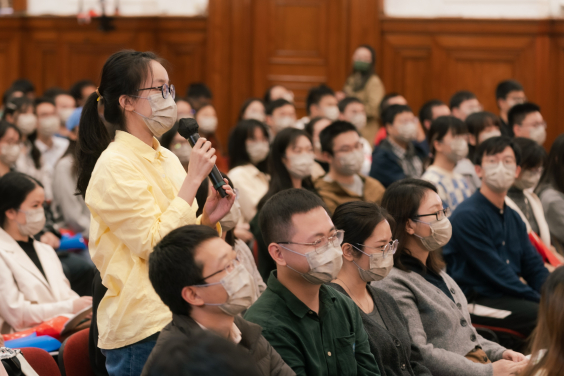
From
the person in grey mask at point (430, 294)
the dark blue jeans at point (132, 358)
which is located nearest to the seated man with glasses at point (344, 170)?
the person in grey mask at point (430, 294)

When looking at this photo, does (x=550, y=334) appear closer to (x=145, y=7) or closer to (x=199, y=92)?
(x=199, y=92)

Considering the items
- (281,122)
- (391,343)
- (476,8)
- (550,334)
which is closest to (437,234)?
(391,343)

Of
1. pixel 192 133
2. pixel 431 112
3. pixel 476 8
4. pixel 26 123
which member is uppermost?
pixel 476 8

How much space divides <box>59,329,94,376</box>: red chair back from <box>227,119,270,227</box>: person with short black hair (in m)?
2.33

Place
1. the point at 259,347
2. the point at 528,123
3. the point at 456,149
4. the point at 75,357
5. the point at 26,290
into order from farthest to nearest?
1. the point at 528,123
2. the point at 456,149
3. the point at 26,290
4. the point at 75,357
5. the point at 259,347

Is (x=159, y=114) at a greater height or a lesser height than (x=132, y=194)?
greater

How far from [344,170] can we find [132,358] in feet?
8.64

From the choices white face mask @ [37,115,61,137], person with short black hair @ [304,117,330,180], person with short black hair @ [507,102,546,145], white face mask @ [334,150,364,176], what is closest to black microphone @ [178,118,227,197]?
white face mask @ [334,150,364,176]

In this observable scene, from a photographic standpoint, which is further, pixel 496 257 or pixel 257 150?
pixel 257 150

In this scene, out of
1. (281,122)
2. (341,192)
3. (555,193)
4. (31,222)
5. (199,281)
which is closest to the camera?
(199,281)

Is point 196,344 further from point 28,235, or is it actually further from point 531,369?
point 28,235

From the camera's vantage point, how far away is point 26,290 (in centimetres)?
328

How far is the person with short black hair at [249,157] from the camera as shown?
480 cm

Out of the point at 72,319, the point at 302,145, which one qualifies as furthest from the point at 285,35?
the point at 72,319
